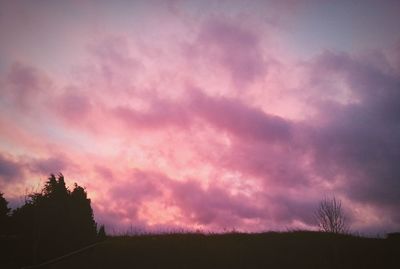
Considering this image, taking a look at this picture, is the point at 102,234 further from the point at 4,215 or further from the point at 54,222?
the point at 4,215

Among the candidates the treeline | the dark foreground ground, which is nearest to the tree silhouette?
the treeline

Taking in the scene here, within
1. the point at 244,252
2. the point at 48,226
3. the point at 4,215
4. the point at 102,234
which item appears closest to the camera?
the point at 244,252

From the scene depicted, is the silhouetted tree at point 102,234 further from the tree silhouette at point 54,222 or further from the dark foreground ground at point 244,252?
the dark foreground ground at point 244,252

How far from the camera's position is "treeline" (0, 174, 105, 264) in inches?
939

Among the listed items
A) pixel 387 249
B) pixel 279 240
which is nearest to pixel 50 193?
pixel 279 240

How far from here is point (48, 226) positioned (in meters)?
28.9

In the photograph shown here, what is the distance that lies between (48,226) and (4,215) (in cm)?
602

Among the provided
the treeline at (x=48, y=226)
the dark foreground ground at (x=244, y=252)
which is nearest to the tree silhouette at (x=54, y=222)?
the treeline at (x=48, y=226)

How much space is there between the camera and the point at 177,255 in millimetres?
23969

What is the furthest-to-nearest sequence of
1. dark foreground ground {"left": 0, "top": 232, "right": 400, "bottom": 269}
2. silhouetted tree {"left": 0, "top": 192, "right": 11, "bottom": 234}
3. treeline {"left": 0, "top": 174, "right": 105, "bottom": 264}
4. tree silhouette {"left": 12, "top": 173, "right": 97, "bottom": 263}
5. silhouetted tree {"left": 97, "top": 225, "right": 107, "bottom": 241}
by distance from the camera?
silhouetted tree {"left": 97, "top": 225, "right": 107, "bottom": 241} < silhouetted tree {"left": 0, "top": 192, "right": 11, "bottom": 234} < tree silhouette {"left": 12, "top": 173, "right": 97, "bottom": 263} < treeline {"left": 0, "top": 174, "right": 105, "bottom": 264} < dark foreground ground {"left": 0, "top": 232, "right": 400, "bottom": 269}

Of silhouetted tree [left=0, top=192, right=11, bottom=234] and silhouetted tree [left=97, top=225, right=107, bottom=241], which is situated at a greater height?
silhouetted tree [left=0, top=192, right=11, bottom=234]

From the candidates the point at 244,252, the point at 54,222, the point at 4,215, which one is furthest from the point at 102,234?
the point at 244,252

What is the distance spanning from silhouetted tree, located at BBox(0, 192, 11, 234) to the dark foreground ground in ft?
27.6

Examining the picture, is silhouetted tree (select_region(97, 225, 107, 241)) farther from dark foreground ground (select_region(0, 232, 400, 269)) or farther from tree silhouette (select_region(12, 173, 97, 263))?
dark foreground ground (select_region(0, 232, 400, 269))
